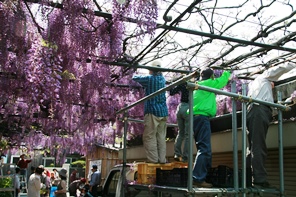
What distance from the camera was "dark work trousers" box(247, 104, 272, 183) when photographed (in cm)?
420

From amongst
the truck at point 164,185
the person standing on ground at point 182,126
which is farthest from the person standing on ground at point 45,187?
the person standing on ground at point 182,126

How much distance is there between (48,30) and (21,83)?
1.66m

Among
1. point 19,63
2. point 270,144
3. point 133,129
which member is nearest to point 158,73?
point 270,144

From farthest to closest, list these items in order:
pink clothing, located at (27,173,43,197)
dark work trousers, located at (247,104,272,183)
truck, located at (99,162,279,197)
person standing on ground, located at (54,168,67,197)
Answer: person standing on ground, located at (54,168,67,197)
pink clothing, located at (27,173,43,197)
dark work trousers, located at (247,104,272,183)
truck, located at (99,162,279,197)

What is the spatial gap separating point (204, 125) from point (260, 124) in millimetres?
675

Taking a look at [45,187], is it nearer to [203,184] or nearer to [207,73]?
[207,73]

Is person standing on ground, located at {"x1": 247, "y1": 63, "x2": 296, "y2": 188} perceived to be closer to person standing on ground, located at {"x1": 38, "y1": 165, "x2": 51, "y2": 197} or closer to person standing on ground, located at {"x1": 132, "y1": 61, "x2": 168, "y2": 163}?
person standing on ground, located at {"x1": 132, "y1": 61, "x2": 168, "y2": 163}

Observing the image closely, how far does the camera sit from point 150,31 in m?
5.93

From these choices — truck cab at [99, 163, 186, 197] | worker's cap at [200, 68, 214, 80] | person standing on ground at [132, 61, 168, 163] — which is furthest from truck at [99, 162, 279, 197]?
worker's cap at [200, 68, 214, 80]

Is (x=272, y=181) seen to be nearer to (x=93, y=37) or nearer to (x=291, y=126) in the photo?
(x=291, y=126)

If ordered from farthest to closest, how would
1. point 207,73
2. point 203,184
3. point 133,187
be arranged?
1. point 133,187
2. point 207,73
3. point 203,184

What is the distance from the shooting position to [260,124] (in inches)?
174

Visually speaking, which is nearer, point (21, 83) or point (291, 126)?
point (291, 126)

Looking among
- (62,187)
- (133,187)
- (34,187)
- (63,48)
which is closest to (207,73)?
(133,187)
